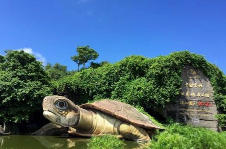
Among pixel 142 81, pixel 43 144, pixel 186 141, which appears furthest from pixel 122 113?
pixel 186 141

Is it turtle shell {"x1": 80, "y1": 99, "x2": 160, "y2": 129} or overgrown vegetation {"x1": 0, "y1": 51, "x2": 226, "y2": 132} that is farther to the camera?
overgrown vegetation {"x1": 0, "y1": 51, "x2": 226, "y2": 132}

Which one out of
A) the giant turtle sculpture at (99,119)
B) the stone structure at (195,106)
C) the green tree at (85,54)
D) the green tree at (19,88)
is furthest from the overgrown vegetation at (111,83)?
the green tree at (85,54)

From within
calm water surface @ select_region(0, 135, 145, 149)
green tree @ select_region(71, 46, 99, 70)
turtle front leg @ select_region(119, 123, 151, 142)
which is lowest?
calm water surface @ select_region(0, 135, 145, 149)

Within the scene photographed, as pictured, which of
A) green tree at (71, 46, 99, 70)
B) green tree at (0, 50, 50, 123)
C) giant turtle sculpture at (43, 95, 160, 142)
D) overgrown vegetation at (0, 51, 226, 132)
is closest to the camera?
giant turtle sculpture at (43, 95, 160, 142)

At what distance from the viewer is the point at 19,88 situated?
32.0ft

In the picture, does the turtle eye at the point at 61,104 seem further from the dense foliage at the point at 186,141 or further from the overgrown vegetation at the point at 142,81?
the dense foliage at the point at 186,141

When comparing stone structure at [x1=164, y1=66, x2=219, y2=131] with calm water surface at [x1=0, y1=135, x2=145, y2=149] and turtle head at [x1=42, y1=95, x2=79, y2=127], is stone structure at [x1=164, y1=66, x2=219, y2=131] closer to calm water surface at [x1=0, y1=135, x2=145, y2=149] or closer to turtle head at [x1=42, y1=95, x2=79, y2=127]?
calm water surface at [x1=0, y1=135, x2=145, y2=149]

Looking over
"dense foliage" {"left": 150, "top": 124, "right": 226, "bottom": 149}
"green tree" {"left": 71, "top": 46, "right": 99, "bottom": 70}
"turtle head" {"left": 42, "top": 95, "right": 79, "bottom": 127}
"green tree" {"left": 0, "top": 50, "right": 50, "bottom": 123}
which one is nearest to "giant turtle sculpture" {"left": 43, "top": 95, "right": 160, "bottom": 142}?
"turtle head" {"left": 42, "top": 95, "right": 79, "bottom": 127}

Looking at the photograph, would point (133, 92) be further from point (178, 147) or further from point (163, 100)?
point (178, 147)

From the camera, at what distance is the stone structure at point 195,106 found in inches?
440

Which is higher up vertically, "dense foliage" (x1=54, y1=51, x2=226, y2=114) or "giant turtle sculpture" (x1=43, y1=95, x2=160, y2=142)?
"dense foliage" (x1=54, y1=51, x2=226, y2=114)

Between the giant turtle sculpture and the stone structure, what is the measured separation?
356 cm

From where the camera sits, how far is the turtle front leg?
7738 mm

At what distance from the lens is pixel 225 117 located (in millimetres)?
10914
